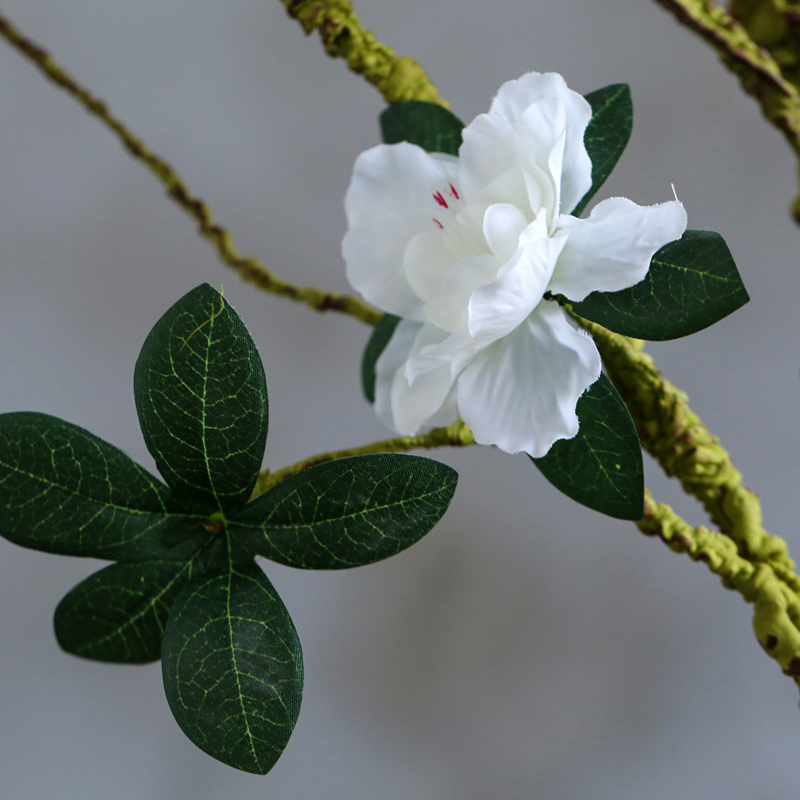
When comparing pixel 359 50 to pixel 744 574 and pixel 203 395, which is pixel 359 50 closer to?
pixel 203 395

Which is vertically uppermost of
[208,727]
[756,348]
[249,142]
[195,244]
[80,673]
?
[756,348]

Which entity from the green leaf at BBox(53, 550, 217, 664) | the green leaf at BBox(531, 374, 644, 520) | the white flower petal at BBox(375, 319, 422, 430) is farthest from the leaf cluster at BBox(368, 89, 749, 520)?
the green leaf at BBox(53, 550, 217, 664)

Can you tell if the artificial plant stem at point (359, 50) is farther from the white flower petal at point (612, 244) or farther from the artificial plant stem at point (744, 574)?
the artificial plant stem at point (744, 574)

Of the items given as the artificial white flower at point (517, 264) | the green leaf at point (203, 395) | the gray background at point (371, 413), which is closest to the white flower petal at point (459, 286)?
the artificial white flower at point (517, 264)

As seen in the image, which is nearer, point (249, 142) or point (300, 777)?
point (300, 777)

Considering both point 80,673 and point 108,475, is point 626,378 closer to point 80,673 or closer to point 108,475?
point 108,475

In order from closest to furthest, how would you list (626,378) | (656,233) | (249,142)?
(656,233), (626,378), (249,142)

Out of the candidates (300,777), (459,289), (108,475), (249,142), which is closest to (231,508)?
(108,475)

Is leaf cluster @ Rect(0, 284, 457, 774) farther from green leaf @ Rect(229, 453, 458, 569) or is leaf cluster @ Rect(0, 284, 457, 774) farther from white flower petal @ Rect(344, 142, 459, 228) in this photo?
white flower petal @ Rect(344, 142, 459, 228)
